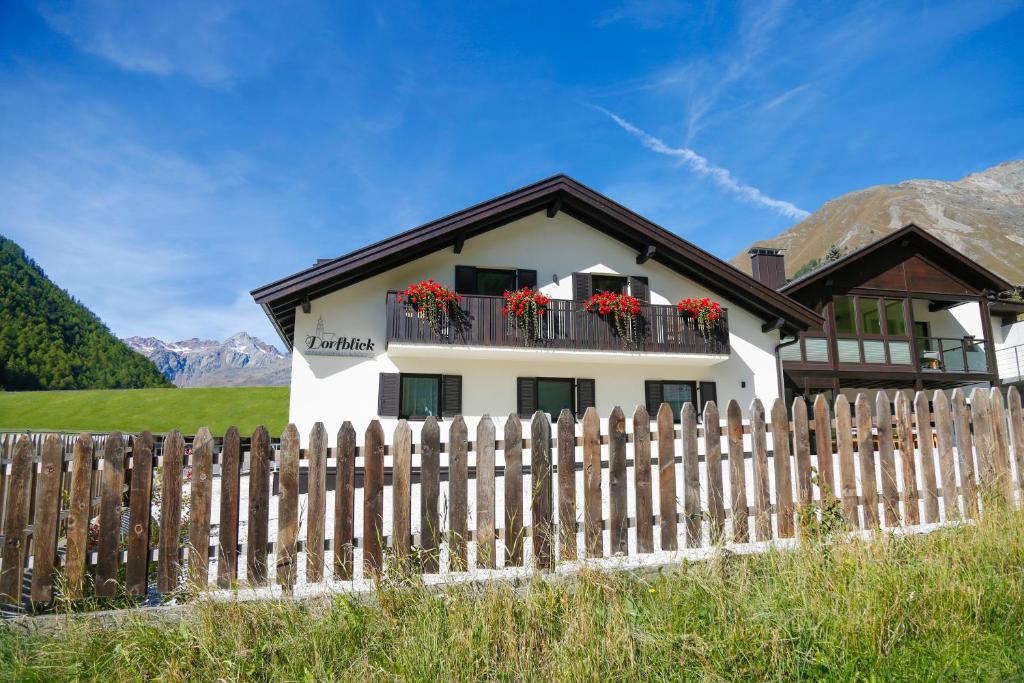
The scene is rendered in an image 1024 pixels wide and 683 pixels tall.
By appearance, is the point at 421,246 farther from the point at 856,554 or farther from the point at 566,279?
the point at 856,554

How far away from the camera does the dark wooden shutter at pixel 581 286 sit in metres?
17.6

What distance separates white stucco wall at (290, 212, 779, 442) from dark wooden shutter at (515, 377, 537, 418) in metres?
0.15

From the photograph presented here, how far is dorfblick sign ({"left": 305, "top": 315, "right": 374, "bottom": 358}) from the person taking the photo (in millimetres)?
15523

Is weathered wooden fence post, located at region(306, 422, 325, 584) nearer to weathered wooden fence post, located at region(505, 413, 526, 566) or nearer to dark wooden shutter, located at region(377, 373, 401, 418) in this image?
weathered wooden fence post, located at region(505, 413, 526, 566)

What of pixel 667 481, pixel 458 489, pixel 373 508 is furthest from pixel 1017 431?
pixel 373 508

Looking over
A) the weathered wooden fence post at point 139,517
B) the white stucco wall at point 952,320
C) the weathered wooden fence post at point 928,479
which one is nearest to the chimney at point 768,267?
the white stucco wall at point 952,320

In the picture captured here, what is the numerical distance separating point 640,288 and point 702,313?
73.2 inches

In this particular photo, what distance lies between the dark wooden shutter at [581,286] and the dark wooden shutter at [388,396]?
18.1ft

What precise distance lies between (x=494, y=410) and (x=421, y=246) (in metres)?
4.63

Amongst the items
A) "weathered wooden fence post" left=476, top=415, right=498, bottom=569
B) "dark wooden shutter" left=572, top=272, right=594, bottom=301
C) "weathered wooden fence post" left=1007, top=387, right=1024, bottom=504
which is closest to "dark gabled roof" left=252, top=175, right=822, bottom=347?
"dark wooden shutter" left=572, top=272, right=594, bottom=301

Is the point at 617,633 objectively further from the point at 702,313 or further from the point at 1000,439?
the point at 702,313

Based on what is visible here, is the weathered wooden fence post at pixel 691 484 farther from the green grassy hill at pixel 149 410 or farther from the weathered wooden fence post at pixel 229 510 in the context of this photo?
the green grassy hill at pixel 149 410

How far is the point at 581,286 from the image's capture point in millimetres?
17688

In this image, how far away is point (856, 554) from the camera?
14.6 ft
